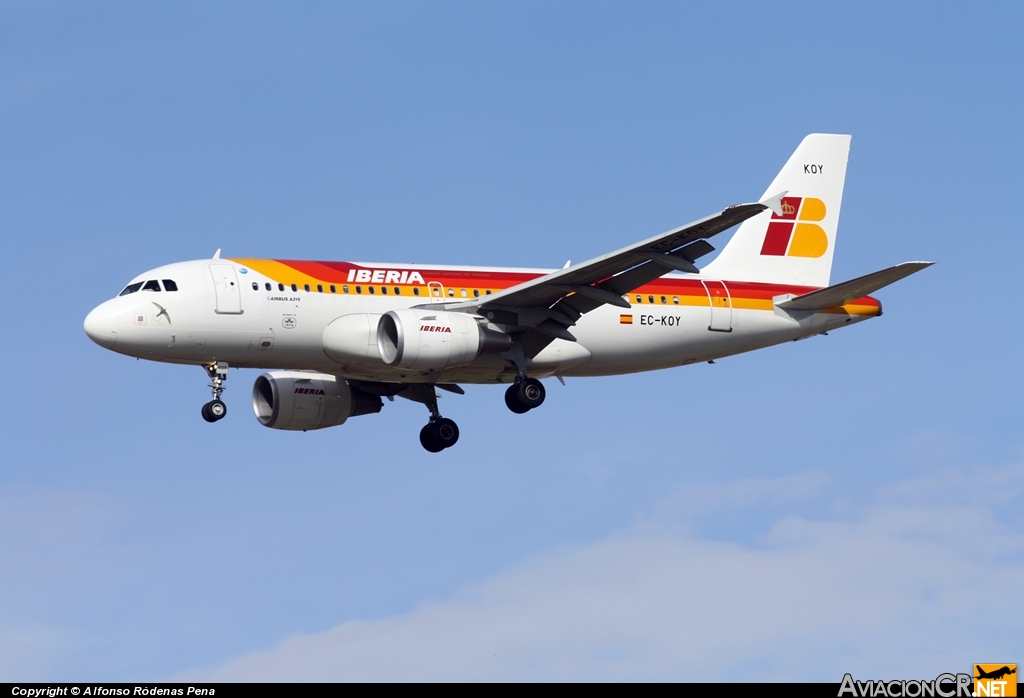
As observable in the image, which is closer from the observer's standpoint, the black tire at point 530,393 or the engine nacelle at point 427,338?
the engine nacelle at point 427,338

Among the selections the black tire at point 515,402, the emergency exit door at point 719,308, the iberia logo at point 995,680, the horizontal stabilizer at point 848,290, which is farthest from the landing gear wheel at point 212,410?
the iberia logo at point 995,680

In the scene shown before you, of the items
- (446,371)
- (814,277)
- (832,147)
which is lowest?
(446,371)

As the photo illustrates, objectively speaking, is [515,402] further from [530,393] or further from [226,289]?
[226,289]

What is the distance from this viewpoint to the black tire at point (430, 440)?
4912 centimetres

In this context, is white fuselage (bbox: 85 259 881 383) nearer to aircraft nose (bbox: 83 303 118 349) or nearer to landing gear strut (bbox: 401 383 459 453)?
aircraft nose (bbox: 83 303 118 349)

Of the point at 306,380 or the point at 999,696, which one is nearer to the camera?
the point at 999,696

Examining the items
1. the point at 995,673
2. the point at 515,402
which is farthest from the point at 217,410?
the point at 995,673

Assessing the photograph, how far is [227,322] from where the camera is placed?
141 feet

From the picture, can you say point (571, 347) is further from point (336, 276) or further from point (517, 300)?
point (336, 276)

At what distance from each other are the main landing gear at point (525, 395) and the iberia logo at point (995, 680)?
16907mm

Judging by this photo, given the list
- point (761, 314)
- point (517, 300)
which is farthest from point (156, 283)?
point (761, 314)

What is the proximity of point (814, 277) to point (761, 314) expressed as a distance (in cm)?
338

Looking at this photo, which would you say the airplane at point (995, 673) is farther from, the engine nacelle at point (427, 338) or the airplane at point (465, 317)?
the engine nacelle at point (427, 338)

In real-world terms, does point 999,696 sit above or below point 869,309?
below
